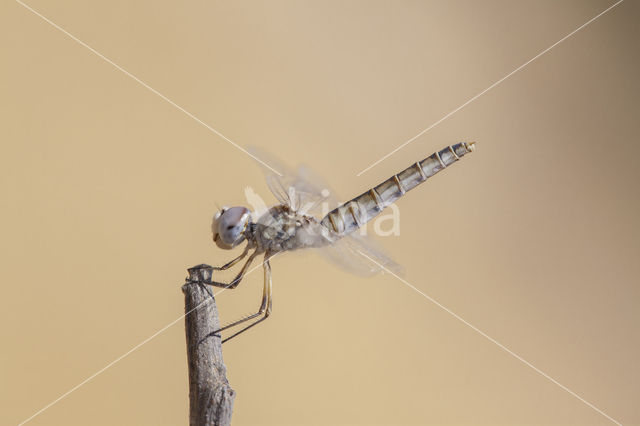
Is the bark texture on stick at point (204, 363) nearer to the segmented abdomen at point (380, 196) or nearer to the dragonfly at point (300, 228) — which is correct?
the dragonfly at point (300, 228)

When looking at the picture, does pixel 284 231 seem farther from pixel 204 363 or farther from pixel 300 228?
pixel 204 363

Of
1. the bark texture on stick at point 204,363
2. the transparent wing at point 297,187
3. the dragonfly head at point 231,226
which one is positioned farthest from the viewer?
the transparent wing at point 297,187

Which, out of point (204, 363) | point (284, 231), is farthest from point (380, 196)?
point (204, 363)

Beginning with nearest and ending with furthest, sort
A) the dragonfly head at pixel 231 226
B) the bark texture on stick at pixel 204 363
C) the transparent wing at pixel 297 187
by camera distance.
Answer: the bark texture on stick at pixel 204 363 < the dragonfly head at pixel 231 226 < the transparent wing at pixel 297 187

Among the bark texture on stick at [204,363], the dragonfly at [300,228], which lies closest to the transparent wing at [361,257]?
the dragonfly at [300,228]

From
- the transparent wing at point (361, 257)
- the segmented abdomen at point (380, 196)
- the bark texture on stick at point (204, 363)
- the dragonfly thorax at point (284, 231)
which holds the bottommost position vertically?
the bark texture on stick at point (204, 363)

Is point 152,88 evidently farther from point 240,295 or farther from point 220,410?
point 220,410

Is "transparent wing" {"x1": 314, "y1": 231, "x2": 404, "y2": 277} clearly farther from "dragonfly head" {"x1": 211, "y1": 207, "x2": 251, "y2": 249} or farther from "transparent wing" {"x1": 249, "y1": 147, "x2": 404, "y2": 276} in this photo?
"dragonfly head" {"x1": 211, "y1": 207, "x2": 251, "y2": 249}

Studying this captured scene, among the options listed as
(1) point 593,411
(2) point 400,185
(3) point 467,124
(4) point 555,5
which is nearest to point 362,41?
(3) point 467,124
